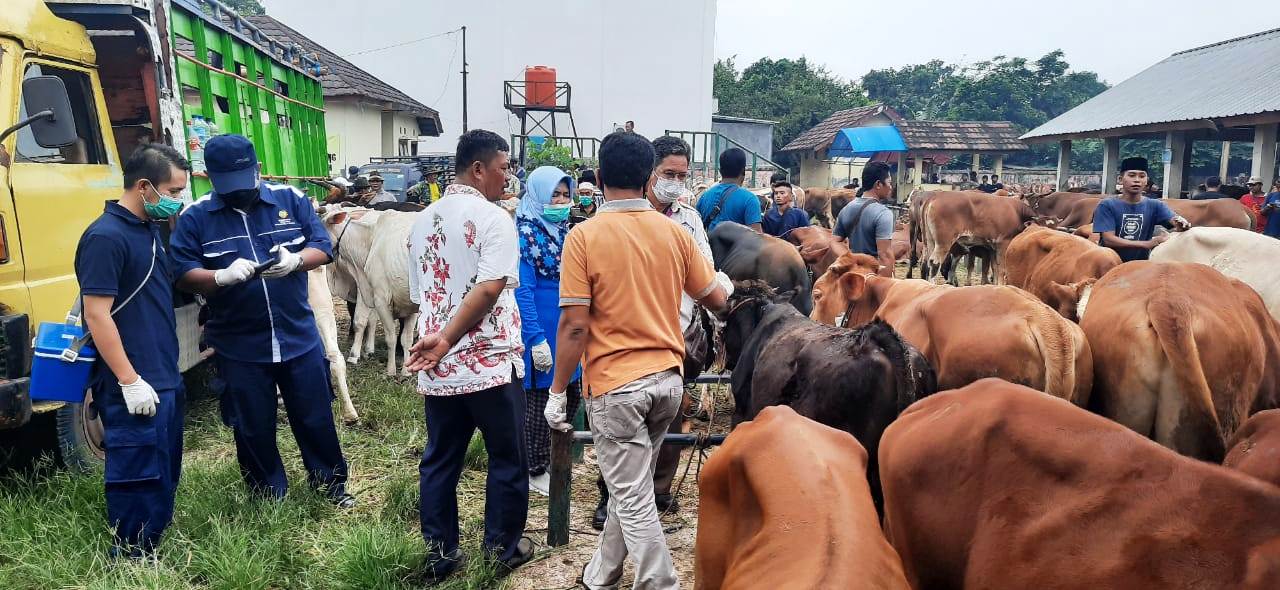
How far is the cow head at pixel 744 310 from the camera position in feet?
14.4

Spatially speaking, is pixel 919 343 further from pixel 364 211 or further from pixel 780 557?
pixel 364 211

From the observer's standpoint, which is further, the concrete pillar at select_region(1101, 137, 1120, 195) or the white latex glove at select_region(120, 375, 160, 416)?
the concrete pillar at select_region(1101, 137, 1120, 195)

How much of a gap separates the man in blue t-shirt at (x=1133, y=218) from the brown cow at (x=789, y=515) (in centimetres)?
487

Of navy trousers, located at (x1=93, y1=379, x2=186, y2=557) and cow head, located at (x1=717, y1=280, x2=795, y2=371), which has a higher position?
cow head, located at (x1=717, y1=280, x2=795, y2=371)

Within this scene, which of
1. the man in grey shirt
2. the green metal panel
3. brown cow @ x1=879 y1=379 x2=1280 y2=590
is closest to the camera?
brown cow @ x1=879 y1=379 x2=1280 y2=590

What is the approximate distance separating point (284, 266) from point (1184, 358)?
413 cm

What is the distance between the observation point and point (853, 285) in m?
5.42

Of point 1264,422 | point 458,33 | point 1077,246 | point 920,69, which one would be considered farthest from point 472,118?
point 920,69

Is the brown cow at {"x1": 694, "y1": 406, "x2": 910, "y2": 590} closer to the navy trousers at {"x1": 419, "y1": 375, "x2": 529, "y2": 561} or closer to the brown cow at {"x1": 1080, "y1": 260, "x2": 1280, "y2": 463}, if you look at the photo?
the navy trousers at {"x1": 419, "y1": 375, "x2": 529, "y2": 561}

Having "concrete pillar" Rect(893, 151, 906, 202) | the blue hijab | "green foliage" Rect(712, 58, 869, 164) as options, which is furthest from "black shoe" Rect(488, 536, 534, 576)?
"green foliage" Rect(712, 58, 869, 164)

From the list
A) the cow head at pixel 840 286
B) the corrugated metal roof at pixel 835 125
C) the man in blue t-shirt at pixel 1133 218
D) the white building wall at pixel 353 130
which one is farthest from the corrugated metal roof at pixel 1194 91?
the white building wall at pixel 353 130

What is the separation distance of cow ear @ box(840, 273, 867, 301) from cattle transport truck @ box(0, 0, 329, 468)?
13.7ft

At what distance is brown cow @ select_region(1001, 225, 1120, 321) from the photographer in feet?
17.1

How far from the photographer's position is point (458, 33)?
36.4 m
